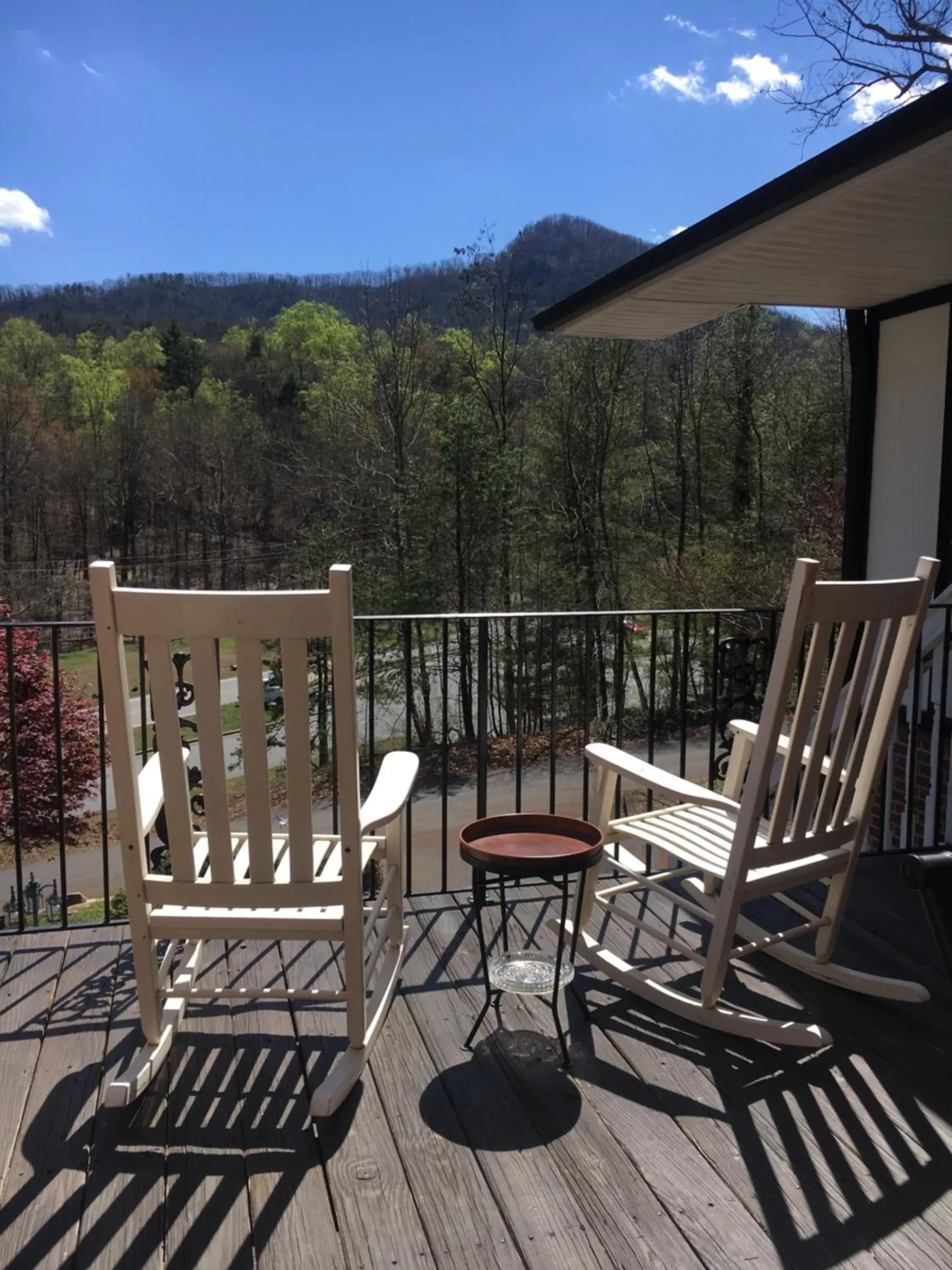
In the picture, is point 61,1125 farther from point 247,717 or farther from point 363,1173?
point 247,717

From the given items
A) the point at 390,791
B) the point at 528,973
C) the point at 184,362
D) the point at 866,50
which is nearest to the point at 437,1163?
the point at 528,973

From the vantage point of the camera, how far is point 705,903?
2707 millimetres

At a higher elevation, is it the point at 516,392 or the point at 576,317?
the point at 516,392

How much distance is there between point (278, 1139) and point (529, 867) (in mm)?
731

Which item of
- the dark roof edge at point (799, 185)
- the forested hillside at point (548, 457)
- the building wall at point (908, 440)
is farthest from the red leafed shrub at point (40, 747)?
the building wall at point (908, 440)

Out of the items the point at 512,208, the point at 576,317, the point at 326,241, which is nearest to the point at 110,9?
the point at 512,208

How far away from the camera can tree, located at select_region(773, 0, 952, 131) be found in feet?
30.3

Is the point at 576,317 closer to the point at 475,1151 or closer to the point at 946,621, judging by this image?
the point at 946,621

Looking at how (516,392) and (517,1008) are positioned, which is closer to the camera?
(517,1008)

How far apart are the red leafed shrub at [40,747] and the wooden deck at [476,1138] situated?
8266 mm

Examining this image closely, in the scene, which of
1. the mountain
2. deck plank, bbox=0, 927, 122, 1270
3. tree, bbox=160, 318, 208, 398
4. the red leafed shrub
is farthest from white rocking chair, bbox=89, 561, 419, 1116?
tree, bbox=160, 318, 208, 398

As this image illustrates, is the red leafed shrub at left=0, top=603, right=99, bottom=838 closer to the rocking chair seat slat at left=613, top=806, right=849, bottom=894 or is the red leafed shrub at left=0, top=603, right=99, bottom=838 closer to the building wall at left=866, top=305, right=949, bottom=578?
the building wall at left=866, top=305, right=949, bottom=578

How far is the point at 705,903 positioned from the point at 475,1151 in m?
1.19

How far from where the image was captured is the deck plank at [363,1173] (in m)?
1.52
